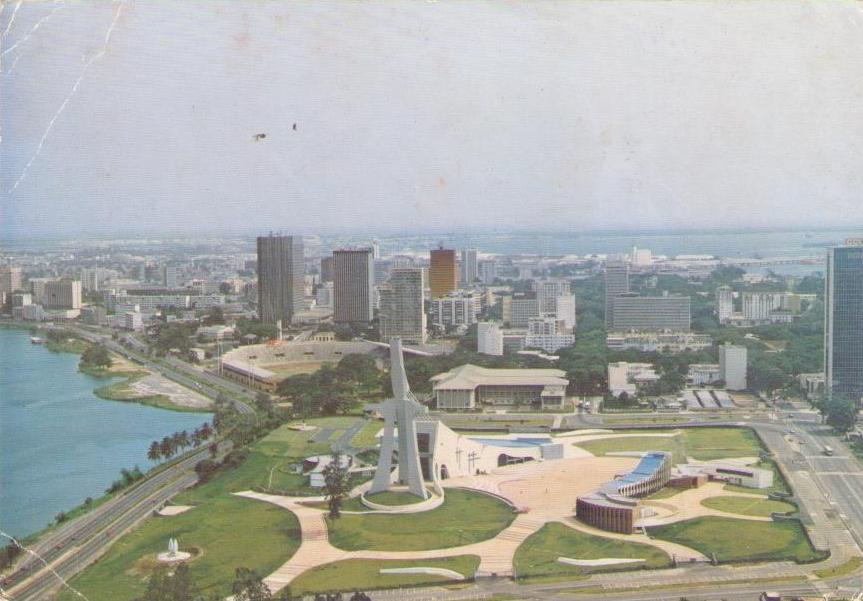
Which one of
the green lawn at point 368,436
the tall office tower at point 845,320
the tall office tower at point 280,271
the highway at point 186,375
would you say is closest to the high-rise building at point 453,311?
the tall office tower at point 280,271

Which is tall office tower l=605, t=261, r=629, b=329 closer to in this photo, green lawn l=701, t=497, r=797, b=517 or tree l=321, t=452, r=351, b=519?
green lawn l=701, t=497, r=797, b=517

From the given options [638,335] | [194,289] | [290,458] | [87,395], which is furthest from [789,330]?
[194,289]

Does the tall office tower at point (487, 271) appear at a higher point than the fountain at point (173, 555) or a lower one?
higher

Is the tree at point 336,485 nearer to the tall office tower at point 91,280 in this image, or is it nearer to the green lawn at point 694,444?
the green lawn at point 694,444

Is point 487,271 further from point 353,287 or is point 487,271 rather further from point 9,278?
point 9,278

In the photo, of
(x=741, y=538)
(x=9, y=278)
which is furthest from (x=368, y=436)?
(x=9, y=278)

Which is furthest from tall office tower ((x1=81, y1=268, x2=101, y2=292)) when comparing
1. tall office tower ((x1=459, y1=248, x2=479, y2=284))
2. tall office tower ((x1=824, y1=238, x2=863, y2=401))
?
tall office tower ((x1=824, y1=238, x2=863, y2=401))

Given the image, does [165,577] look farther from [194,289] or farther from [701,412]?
[194,289]
